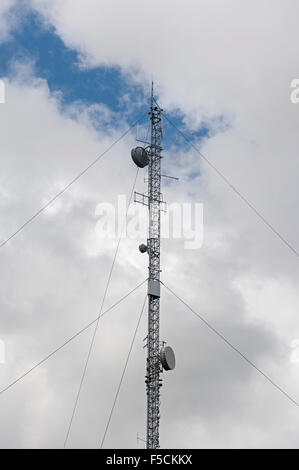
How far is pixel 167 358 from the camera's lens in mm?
55344

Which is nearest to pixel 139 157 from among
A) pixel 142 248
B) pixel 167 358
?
pixel 142 248

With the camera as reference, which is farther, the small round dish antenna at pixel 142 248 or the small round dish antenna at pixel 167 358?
the small round dish antenna at pixel 142 248

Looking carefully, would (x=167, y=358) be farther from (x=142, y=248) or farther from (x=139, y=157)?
(x=139, y=157)

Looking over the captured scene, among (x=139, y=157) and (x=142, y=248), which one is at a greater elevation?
(x=139, y=157)

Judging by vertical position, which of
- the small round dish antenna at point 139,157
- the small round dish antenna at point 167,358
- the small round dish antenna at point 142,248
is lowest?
the small round dish antenna at point 167,358

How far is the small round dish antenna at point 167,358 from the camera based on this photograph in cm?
5522

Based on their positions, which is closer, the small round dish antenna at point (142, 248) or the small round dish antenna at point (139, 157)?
the small round dish antenna at point (142, 248)

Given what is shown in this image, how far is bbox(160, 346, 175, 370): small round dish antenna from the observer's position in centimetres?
5522

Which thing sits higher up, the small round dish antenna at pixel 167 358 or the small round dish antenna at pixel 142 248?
the small round dish antenna at pixel 142 248

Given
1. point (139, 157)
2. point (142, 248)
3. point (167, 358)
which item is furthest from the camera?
point (139, 157)

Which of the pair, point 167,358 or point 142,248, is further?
point 142,248

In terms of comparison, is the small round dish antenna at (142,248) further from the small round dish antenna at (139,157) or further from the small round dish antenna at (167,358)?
the small round dish antenna at (167,358)
